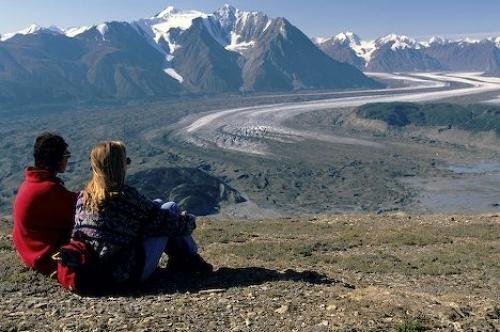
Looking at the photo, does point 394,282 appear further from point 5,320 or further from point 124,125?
point 124,125

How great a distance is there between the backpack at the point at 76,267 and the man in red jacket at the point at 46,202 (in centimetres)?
28

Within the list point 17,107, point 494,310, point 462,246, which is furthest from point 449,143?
point 17,107

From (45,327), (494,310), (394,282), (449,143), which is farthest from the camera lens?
(449,143)

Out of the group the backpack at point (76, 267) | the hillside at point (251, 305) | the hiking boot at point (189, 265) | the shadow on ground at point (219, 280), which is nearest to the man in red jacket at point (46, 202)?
the backpack at point (76, 267)

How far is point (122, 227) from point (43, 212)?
1.03 metres

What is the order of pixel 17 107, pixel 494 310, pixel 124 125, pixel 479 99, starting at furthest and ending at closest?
pixel 479 99 < pixel 17 107 < pixel 124 125 < pixel 494 310

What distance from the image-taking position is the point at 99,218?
6.73 meters

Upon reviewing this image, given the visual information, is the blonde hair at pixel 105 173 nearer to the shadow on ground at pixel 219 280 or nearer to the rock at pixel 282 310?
the shadow on ground at pixel 219 280

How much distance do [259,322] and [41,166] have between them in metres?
3.12

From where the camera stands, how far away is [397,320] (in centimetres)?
670

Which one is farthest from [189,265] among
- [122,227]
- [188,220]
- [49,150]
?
[49,150]

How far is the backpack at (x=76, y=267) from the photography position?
6719 mm

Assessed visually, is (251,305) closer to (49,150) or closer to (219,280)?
(219,280)

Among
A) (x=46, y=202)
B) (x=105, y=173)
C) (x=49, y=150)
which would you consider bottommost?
(x=46, y=202)
